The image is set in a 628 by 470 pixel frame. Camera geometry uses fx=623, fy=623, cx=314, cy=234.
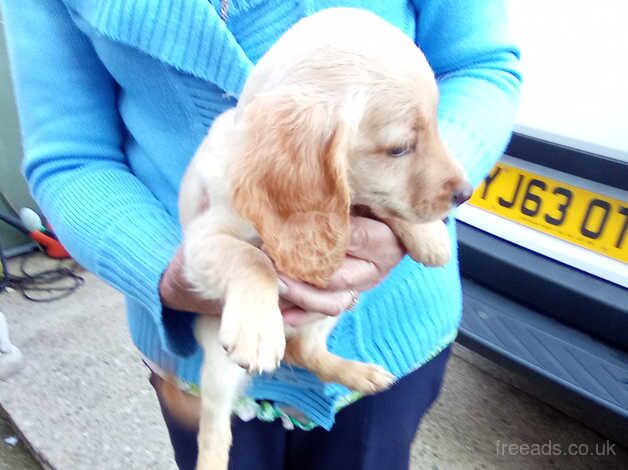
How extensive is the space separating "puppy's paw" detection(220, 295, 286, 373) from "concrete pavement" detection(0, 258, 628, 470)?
5.32 feet

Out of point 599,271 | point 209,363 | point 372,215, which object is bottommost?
point 599,271

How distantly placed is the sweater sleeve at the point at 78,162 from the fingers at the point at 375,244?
370 mm

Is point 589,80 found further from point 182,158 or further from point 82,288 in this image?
point 82,288

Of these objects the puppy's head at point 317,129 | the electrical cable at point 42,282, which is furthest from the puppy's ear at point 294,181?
the electrical cable at point 42,282

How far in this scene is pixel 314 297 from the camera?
1.05 meters

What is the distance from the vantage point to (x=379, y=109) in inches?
40.4

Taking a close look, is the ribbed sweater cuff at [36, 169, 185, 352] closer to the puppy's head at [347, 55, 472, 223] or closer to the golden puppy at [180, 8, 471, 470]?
the golden puppy at [180, 8, 471, 470]

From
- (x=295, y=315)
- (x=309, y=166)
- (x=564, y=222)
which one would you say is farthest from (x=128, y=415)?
(x=309, y=166)

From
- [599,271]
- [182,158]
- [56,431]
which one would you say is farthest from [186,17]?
[56,431]

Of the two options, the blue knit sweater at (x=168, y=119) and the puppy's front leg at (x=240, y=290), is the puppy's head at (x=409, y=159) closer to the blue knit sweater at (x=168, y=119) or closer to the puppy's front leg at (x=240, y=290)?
the blue knit sweater at (x=168, y=119)

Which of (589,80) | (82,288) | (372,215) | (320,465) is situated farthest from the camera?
(82,288)

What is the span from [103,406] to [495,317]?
5.47 feet

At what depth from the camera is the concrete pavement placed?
2434 mm

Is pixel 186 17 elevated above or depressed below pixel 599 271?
above
